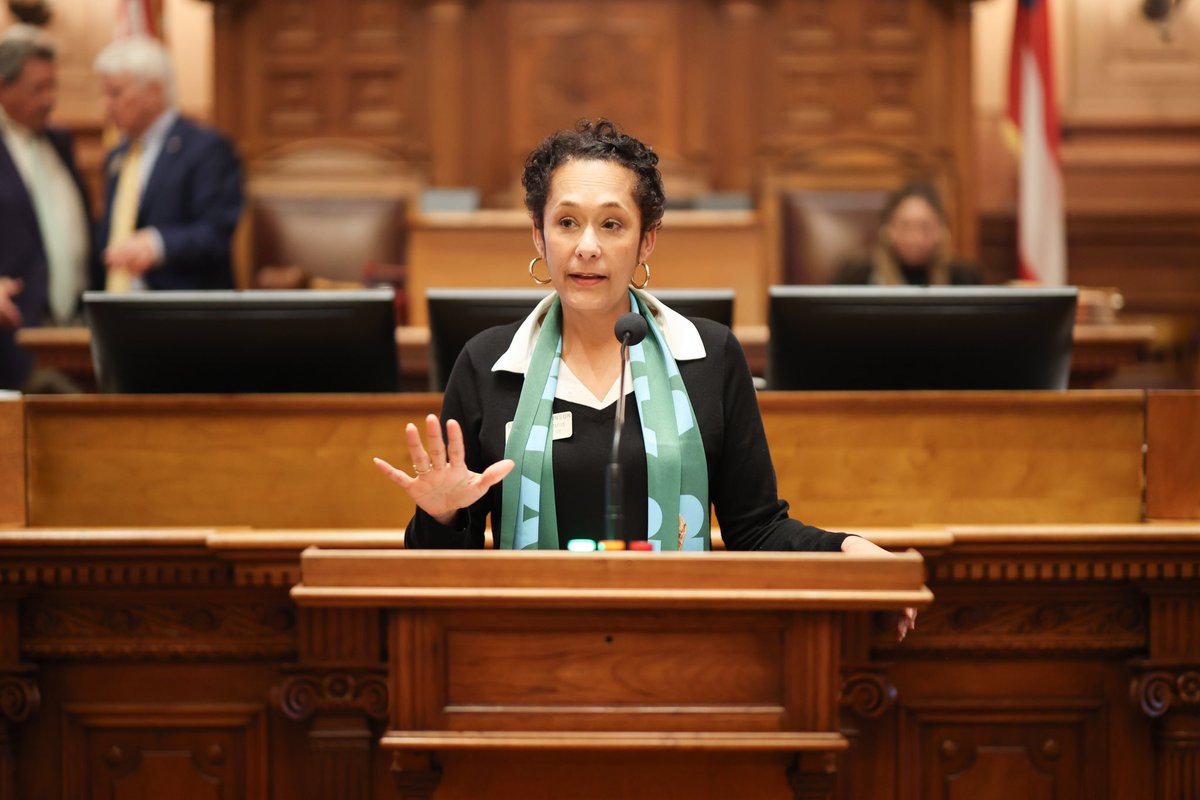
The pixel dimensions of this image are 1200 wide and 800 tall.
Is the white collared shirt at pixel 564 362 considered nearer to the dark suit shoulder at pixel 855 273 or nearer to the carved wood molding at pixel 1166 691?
the carved wood molding at pixel 1166 691

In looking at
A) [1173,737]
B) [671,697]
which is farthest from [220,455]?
[1173,737]

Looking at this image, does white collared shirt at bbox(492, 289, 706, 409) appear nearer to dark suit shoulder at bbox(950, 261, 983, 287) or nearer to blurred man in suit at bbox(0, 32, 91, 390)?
dark suit shoulder at bbox(950, 261, 983, 287)

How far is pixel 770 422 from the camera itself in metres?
2.20

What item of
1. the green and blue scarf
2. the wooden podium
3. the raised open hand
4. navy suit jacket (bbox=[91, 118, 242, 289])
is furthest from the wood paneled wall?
the wooden podium

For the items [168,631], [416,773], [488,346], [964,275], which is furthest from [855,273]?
[416,773]

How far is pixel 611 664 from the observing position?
138 centimetres

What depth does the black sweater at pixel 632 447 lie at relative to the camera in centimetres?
175

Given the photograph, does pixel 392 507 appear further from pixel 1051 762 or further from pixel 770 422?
pixel 1051 762

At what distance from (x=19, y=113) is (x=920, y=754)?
3.54 m

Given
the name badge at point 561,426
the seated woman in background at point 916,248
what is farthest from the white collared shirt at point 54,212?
the name badge at point 561,426

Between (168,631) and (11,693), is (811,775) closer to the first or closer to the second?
(168,631)

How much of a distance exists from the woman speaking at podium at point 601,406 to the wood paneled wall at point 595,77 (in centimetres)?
384

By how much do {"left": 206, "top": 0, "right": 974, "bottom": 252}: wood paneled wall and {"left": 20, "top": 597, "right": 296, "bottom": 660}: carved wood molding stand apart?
371 cm

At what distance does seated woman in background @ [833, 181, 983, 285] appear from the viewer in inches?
154
